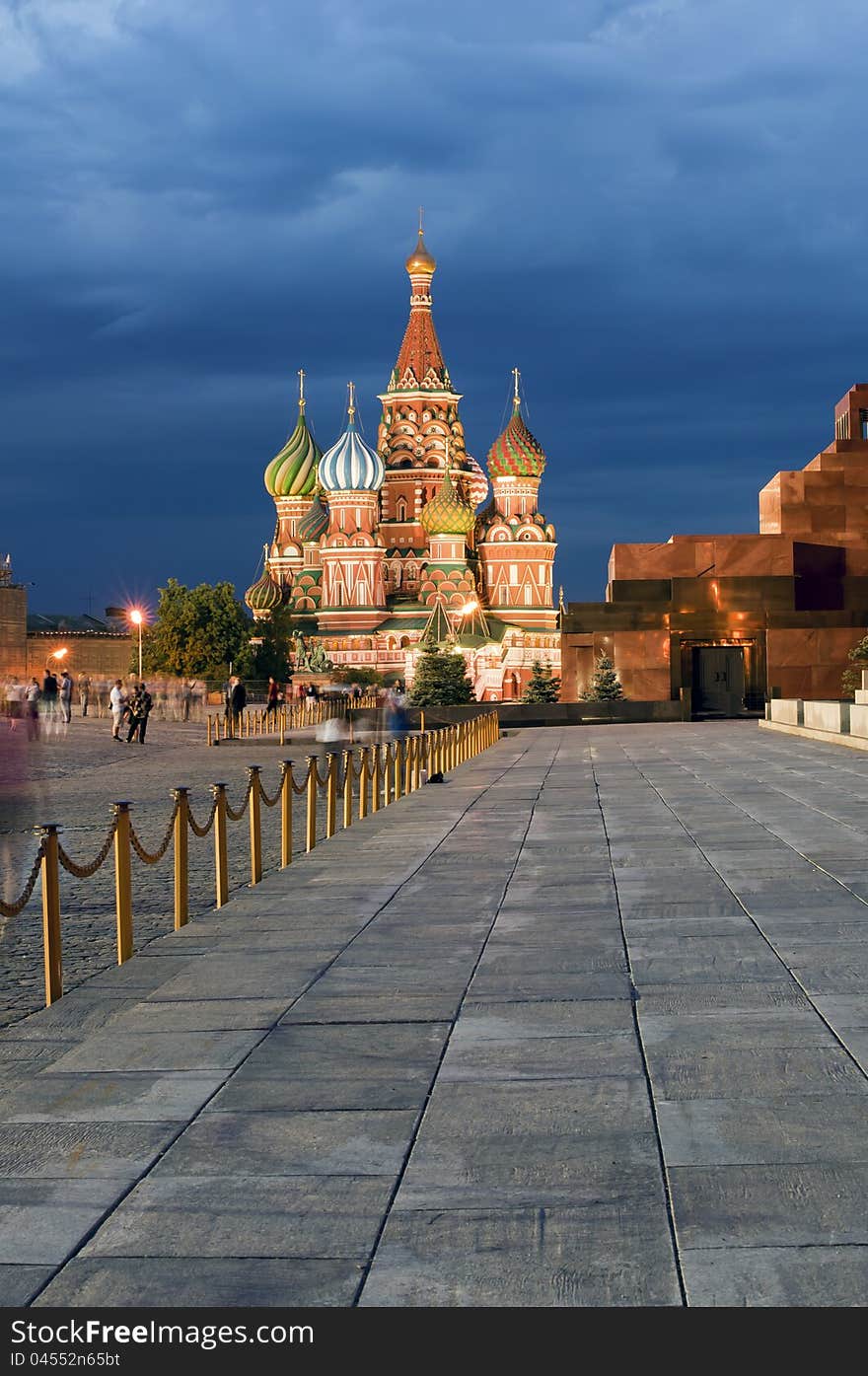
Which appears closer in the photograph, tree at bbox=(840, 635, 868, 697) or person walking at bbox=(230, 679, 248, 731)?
person walking at bbox=(230, 679, 248, 731)

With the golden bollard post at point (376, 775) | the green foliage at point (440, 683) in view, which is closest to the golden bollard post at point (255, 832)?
the golden bollard post at point (376, 775)

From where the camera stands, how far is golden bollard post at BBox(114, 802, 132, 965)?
950 centimetres

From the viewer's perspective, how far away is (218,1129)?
17.7 ft

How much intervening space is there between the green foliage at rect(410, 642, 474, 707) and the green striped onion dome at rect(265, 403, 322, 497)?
5764 centimetres

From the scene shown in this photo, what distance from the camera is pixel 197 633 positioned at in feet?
260

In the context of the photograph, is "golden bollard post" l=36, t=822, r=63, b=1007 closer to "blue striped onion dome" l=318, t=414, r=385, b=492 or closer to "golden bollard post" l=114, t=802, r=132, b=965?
"golden bollard post" l=114, t=802, r=132, b=965

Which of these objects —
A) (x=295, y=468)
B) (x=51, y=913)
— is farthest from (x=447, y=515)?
(x=51, y=913)

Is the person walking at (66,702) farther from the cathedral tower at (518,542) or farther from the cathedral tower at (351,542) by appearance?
the cathedral tower at (518,542)

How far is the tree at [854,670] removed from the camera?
43.5 metres

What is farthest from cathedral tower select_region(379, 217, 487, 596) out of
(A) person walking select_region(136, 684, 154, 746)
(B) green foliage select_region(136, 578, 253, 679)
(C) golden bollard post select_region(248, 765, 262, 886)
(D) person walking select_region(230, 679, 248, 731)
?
(C) golden bollard post select_region(248, 765, 262, 886)

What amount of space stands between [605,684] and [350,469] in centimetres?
6984

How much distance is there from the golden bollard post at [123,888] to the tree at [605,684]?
38.1 meters
